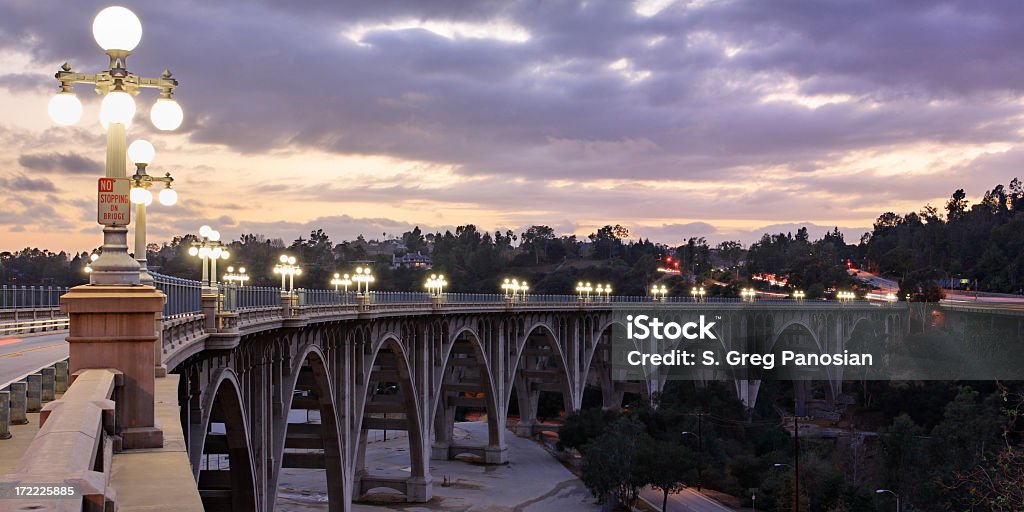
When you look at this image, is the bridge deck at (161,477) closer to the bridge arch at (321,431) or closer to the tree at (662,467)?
the bridge arch at (321,431)

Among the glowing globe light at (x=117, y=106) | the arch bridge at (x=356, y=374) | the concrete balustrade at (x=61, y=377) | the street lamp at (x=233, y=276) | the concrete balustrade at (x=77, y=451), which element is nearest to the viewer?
the concrete balustrade at (x=77, y=451)

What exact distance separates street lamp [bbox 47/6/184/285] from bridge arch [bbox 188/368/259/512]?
14.3 m

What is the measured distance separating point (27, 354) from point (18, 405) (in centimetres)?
778

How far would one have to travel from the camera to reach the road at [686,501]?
65.7 meters

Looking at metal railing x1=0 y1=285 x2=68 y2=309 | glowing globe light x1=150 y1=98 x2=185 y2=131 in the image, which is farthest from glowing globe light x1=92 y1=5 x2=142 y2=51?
metal railing x1=0 y1=285 x2=68 y2=309

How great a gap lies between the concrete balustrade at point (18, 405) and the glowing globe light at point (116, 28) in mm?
3490

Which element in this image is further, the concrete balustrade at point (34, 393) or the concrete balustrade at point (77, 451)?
the concrete balustrade at point (34, 393)

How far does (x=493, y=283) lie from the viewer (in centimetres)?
19438

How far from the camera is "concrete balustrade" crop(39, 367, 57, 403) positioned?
1161 cm

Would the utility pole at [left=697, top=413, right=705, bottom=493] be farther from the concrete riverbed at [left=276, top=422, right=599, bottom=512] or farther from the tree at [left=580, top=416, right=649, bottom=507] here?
the concrete riverbed at [left=276, top=422, right=599, bottom=512]

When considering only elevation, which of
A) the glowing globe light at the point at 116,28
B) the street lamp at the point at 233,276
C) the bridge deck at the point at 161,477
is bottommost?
the bridge deck at the point at 161,477

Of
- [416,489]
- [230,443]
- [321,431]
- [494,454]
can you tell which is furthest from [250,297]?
[494,454]

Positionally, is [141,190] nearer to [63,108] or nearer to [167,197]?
[167,197]

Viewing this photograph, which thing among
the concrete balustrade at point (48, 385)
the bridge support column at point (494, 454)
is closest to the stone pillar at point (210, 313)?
the concrete balustrade at point (48, 385)
